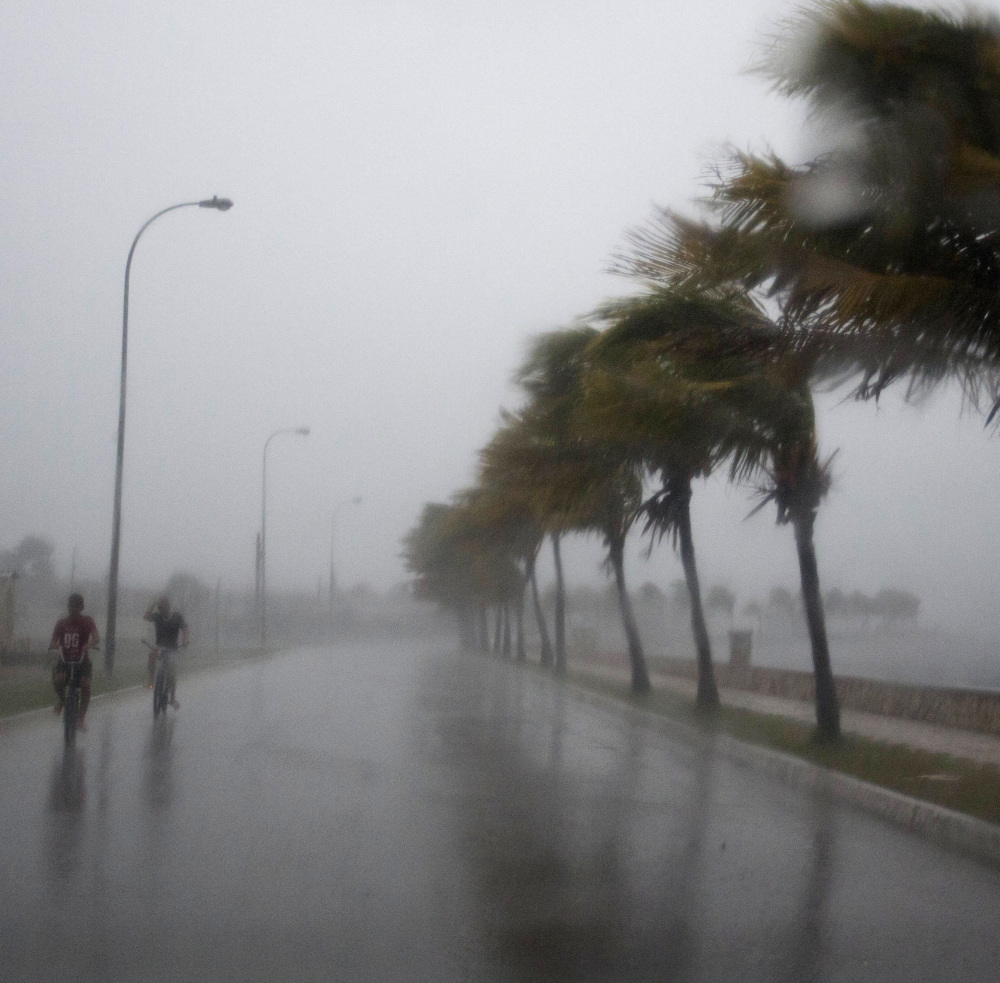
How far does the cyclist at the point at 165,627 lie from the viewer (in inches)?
701

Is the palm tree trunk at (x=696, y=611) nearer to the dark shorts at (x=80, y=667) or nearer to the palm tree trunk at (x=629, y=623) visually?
the palm tree trunk at (x=629, y=623)

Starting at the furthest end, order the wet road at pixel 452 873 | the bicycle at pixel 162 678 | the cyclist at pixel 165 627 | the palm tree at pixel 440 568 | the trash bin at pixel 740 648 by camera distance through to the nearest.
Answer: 1. the palm tree at pixel 440 568
2. the trash bin at pixel 740 648
3. the cyclist at pixel 165 627
4. the bicycle at pixel 162 678
5. the wet road at pixel 452 873

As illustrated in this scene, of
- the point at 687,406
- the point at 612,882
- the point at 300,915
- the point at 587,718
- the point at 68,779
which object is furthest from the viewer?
the point at 587,718

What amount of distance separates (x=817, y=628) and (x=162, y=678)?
875cm

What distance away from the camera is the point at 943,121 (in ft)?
31.0

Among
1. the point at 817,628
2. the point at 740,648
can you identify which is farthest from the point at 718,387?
the point at 740,648

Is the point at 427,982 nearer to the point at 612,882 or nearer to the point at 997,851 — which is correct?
the point at 612,882

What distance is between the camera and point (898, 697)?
19203mm

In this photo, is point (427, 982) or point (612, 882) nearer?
point (427, 982)

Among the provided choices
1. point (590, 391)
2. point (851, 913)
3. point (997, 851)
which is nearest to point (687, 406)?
point (590, 391)

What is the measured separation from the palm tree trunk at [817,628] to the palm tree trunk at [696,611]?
179 inches

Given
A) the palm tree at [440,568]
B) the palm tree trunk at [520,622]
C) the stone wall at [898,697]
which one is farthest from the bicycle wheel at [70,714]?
the palm tree trunk at [520,622]

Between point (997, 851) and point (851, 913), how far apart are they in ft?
6.68

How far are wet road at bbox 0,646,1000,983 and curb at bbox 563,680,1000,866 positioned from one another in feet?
0.68
